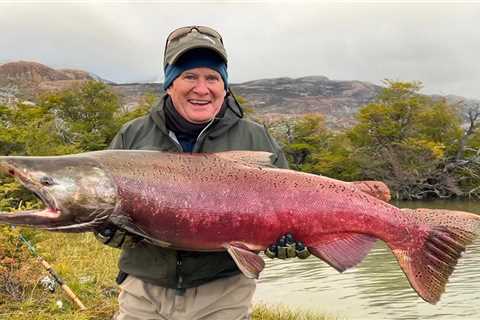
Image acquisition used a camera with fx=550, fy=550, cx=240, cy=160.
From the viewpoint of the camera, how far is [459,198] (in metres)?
48.8

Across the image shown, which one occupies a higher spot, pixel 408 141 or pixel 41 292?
pixel 41 292

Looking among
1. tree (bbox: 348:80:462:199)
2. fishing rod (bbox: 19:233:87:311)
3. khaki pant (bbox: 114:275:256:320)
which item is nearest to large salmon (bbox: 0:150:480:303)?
khaki pant (bbox: 114:275:256:320)

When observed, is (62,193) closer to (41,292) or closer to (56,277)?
(56,277)

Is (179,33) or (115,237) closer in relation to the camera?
(115,237)

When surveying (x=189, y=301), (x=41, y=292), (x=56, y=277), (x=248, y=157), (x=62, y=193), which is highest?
(x=248, y=157)

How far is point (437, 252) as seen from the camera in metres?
3.53

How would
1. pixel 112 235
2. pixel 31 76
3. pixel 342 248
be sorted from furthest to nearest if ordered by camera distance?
pixel 31 76, pixel 342 248, pixel 112 235

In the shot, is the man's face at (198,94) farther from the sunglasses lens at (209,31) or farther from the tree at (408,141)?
the tree at (408,141)

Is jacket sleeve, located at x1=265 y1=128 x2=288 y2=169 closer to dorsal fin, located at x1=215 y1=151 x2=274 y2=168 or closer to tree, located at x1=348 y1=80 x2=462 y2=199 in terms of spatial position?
dorsal fin, located at x1=215 y1=151 x2=274 y2=168

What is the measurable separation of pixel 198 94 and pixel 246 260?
1240mm

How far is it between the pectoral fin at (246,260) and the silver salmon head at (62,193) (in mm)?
757

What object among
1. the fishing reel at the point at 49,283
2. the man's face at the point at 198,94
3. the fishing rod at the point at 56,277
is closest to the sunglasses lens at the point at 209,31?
the man's face at the point at 198,94

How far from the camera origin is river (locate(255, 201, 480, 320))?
12067mm

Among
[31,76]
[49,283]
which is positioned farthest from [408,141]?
[31,76]
